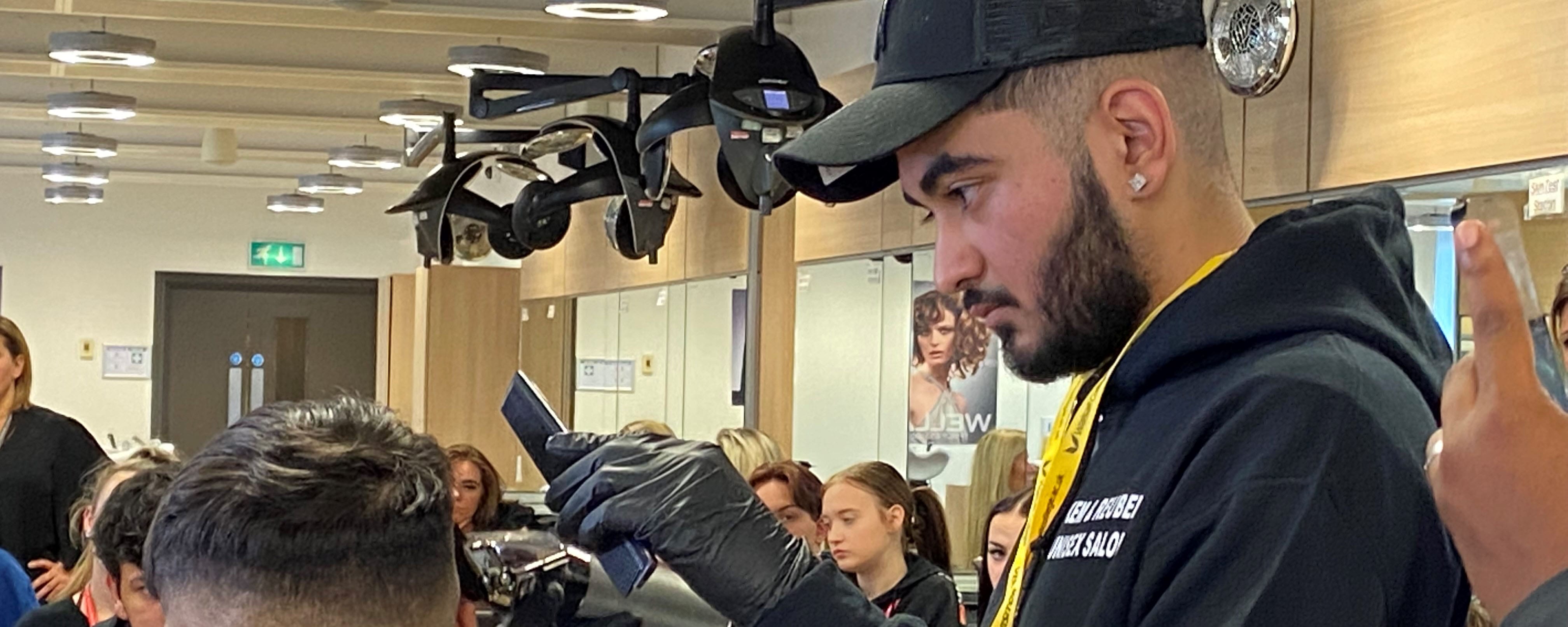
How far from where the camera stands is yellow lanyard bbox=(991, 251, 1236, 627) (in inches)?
50.4

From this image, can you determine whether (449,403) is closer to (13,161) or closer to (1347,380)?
(13,161)

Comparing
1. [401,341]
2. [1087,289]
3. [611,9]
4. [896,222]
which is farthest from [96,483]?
[401,341]

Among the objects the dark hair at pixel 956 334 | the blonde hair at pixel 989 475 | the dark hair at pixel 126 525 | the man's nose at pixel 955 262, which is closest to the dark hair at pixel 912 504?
the blonde hair at pixel 989 475

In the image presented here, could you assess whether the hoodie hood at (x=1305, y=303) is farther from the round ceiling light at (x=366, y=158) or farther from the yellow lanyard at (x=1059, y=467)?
the round ceiling light at (x=366, y=158)

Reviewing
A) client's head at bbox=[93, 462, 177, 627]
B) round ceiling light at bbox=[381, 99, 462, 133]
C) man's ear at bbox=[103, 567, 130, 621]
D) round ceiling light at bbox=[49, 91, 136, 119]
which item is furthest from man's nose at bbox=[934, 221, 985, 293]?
round ceiling light at bbox=[49, 91, 136, 119]

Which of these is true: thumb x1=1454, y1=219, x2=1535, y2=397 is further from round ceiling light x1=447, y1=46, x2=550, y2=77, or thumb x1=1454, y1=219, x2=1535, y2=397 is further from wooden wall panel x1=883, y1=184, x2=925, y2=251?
round ceiling light x1=447, y1=46, x2=550, y2=77

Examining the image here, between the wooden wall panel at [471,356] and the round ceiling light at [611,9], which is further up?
the round ceiling light at [611,9]

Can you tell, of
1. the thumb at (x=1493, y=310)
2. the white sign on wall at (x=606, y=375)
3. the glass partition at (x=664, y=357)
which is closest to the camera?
the thumb at (x=1493, y=310)

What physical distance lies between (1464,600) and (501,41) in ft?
23.8

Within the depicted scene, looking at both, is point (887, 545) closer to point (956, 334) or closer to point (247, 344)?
point (956, 334)

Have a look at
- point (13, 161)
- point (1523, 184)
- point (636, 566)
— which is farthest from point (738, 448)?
point (13, 161)

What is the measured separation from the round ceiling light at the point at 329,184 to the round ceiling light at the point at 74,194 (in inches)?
55.3

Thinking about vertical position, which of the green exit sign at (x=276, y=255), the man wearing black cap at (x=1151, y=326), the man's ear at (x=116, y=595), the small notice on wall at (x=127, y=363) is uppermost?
the green exit sign at (x=276, y=255)

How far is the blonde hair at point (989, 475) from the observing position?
17.3ft
